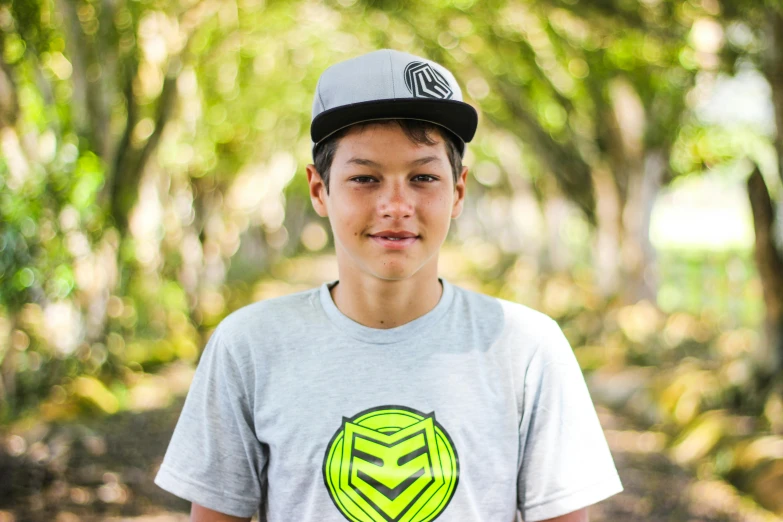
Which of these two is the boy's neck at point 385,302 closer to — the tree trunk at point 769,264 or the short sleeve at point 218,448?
the short sleeve at point 218,448

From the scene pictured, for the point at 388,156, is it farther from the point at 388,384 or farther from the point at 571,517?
the point at 571,517

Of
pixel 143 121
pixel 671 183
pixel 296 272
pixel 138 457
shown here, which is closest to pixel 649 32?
pixel 671 183

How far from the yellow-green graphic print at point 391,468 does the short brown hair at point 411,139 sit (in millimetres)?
645

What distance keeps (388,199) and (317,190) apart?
0.32 meters

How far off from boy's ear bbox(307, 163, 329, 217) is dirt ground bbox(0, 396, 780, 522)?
14.1ft

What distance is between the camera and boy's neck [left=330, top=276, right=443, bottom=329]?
202cm

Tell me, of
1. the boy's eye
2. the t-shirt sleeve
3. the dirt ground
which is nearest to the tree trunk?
the dirt ground

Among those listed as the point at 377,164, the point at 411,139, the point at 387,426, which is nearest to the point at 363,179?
the point at 377,164

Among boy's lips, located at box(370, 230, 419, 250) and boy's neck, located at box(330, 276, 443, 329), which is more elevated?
boy's lips, located at box(370, 230, 419, 250)

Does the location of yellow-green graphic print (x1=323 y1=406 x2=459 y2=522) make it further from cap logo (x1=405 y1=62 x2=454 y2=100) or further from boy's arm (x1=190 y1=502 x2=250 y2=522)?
cap logo (x1=405 y1=62 x2=454 y2=100)

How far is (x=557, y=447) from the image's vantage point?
188 centimetres

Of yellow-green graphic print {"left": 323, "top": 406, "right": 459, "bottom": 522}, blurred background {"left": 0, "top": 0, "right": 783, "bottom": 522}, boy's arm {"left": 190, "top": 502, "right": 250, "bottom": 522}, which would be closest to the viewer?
yellow-green graphic print {"left": 323, "top": 406, "right": 459, "bottom": 522}

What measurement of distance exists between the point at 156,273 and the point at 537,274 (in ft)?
39.0

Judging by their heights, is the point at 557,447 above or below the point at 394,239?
below
